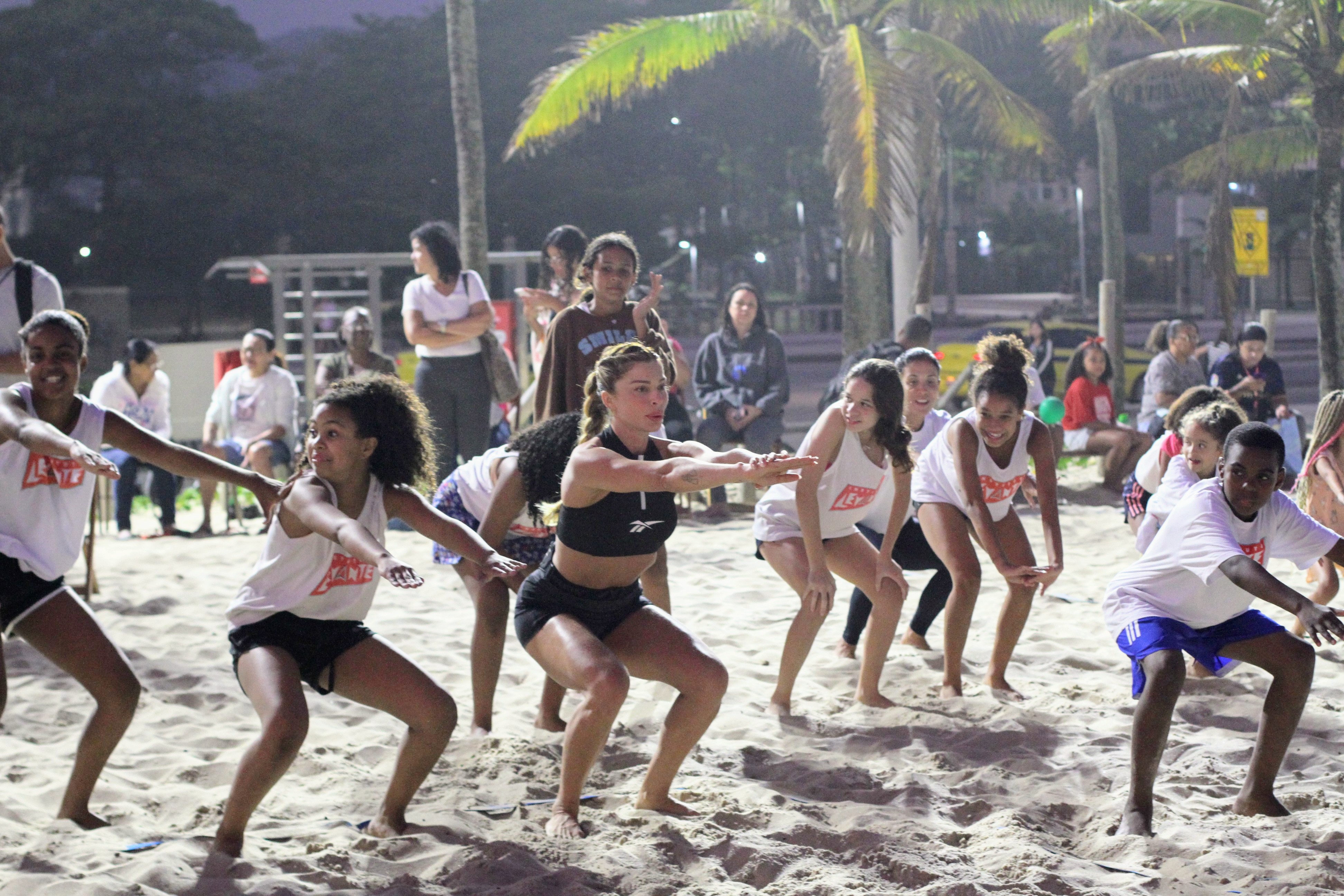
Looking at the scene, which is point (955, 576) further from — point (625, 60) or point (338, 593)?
point (625, 60)

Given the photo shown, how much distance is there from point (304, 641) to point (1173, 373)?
8.51 metres

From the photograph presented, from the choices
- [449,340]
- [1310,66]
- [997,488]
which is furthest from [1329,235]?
A: [997,488]

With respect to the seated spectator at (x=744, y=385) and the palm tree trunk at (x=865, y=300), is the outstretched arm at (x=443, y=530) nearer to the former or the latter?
the seated spectator at (x=744, y=385)

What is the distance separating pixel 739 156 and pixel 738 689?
36.6m

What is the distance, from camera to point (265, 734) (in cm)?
359

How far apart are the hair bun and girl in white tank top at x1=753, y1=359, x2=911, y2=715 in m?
0.45

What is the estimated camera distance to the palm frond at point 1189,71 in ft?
48.6

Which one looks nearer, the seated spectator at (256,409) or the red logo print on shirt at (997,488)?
the red logo print on shirt at (997,488)

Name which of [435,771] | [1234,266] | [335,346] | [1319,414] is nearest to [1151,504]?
[1319,414]

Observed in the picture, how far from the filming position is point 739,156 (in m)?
41.0

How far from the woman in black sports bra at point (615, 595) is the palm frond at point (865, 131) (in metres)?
8.23

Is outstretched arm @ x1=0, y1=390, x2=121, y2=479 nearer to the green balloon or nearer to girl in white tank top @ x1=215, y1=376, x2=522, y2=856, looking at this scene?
girl in white tank top @ x1=215, y1=376, x2=522, y2=856

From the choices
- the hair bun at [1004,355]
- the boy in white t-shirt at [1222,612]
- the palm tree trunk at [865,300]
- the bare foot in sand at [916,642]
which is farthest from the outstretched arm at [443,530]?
the palm tree trunk at [865,300]

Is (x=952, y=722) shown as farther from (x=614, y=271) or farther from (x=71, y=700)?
(x=71, y=700)
